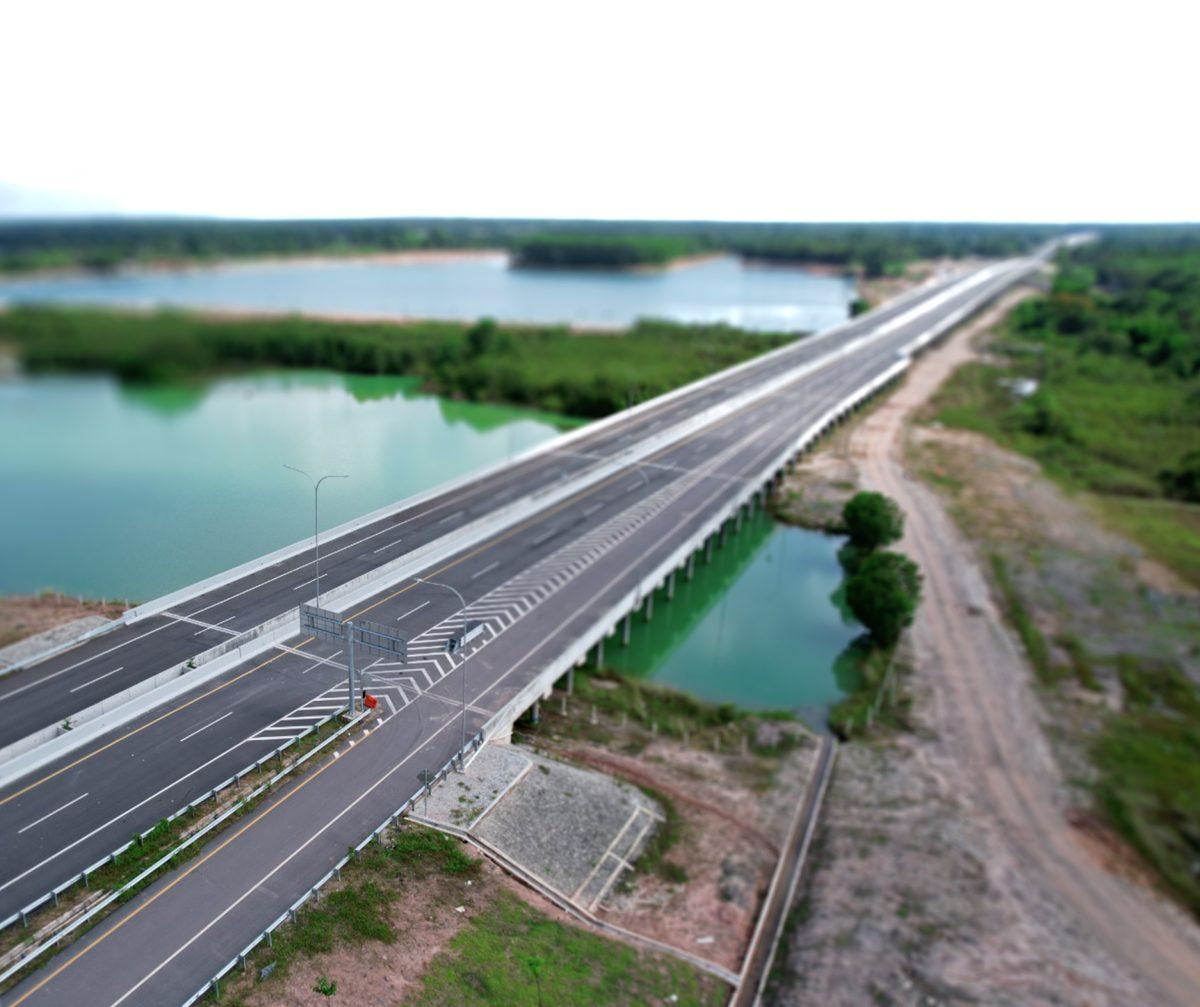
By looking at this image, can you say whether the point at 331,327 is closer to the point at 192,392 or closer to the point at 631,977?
the point at 192,392

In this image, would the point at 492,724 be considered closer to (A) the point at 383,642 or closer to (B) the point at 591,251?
(A) the point at 383,642

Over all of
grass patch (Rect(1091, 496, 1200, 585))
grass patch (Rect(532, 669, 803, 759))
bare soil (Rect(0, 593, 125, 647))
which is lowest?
grass patch (Rect(532, 669, 803, 759))

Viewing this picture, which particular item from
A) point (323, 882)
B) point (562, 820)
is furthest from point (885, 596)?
point (323, 882)

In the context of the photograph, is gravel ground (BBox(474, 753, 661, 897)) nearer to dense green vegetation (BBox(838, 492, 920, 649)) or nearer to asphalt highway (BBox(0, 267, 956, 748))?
asphalt highway (BBox(0, 267, 956, 748))

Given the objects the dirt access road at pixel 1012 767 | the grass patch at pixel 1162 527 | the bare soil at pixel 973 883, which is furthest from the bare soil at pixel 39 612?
the grass patch at pixel 1162 527

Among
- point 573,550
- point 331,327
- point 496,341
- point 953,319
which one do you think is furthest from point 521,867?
point 953,319

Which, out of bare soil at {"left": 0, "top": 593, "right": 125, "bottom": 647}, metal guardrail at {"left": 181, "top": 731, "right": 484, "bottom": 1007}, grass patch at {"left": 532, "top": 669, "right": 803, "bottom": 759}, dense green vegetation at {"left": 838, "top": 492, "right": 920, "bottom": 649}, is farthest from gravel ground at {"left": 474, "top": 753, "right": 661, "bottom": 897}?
bare soil at {"left": 0, "top": 593, "right": 125, "bottom": 647}

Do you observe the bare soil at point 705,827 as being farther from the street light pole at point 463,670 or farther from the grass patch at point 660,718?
the street light pole at point 463,670
